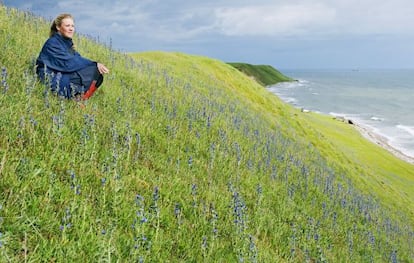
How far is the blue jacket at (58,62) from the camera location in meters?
6.57

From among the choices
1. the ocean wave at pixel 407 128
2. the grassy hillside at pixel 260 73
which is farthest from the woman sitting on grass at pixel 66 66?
the grassy hillside at pixel 260 73

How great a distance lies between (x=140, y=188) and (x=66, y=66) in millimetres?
3186

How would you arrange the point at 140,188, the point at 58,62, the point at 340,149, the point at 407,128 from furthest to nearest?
1. the point at 407,128
2. the point at 340,149
3. the point at 58,62
4. the point at 140,188

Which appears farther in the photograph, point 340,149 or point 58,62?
point 340,149

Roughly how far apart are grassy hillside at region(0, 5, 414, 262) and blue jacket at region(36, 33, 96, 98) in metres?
0.33

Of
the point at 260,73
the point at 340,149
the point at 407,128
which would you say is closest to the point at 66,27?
the point at 340,149

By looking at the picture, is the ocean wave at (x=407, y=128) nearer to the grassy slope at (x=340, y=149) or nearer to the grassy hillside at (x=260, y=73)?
the grassy slope at (x=340, y=149)

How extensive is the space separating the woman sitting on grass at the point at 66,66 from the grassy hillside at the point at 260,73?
6036 inches

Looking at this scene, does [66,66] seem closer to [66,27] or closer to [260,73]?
[66,27]

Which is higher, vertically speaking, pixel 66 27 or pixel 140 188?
pixel 66 27

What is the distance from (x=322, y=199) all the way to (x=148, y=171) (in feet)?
21.3

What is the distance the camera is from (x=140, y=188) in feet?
16.4

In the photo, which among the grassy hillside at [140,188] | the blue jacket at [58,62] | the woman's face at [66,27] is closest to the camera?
the grassy hillside at [140,188]

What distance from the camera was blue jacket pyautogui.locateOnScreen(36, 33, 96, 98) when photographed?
6.57m
